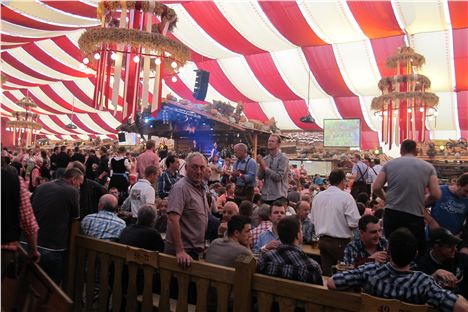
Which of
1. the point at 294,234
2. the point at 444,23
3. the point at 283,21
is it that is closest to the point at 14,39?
the point at 283,21

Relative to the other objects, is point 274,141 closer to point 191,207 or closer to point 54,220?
point 191,207

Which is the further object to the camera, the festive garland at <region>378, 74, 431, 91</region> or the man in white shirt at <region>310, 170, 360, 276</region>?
the festive garland at <region>378, 74, 431, 91</region>

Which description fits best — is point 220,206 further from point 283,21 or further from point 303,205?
point 283,21

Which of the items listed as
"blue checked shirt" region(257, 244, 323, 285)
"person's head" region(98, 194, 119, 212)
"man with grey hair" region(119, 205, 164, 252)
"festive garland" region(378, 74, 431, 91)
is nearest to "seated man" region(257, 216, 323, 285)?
"blue checked shirt" region(257, 244, 323, 285)

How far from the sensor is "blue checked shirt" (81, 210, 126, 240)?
10.9ft

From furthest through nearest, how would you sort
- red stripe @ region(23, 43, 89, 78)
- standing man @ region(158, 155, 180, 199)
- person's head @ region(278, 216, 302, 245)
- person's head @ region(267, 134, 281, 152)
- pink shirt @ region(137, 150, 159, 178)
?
red stripe @ region(23, 43, 89, 78) → pink shirt @ region(137, 150, 159, 178) → standing man @ region(158, 155, 180, 199) → person's head @ region(267, 134, 281, 152) → person's head @ region(278, 216, 302, 245)

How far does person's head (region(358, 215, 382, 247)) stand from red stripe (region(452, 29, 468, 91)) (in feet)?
38.7

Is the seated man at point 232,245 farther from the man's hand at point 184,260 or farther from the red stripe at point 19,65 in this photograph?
the red stripe at point 19,65

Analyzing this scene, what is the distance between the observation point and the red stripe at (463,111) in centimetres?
1489

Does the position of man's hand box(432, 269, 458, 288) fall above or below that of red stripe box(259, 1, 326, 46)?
below

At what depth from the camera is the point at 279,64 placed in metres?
15.4


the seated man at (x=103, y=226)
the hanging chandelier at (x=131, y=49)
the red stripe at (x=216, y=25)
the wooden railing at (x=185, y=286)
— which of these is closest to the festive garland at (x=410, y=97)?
the red stripe at (x=216, y=25)

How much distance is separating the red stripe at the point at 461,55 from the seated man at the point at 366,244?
11.8 m

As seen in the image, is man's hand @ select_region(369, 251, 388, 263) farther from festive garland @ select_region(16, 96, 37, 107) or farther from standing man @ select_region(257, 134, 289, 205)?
festive garland @ select_region(16, 96, 37, 107)
